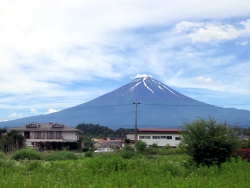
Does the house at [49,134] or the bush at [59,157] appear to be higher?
the house at [49,134]

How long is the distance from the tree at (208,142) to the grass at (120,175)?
2549 millimetres

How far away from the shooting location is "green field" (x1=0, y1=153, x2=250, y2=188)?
9.21 meters

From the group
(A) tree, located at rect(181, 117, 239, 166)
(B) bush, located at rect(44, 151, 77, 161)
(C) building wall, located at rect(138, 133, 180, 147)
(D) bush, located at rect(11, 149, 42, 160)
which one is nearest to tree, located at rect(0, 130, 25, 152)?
(B) bush, located at rect(44, 151, 77, 161)

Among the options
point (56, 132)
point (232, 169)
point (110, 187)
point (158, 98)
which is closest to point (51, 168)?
point (110, 187)

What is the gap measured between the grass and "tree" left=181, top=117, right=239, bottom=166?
2549 millimetres

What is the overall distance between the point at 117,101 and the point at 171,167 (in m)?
138

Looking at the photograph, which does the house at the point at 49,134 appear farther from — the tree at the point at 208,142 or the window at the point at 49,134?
the tree at the point at 208,142

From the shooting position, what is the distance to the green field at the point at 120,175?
363 inches

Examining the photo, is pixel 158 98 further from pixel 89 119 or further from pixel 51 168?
pixel 51 168

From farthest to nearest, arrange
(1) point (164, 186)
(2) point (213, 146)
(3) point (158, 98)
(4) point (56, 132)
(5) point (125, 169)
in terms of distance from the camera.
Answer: (3) point (158, 98) < (4) point (56, 132) < (2) point (213, 146) < (5) point (125, 169) < (1) point (164, 186)

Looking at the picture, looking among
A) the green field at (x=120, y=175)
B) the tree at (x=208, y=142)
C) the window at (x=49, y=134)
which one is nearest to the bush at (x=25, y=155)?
the green field at (x=120, y=175)

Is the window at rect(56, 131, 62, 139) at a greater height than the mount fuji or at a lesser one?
lesser

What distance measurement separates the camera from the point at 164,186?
8.24 m

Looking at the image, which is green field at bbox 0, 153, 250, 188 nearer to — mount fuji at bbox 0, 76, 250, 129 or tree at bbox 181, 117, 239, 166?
tree at bbox 181, 117, 239, 166
